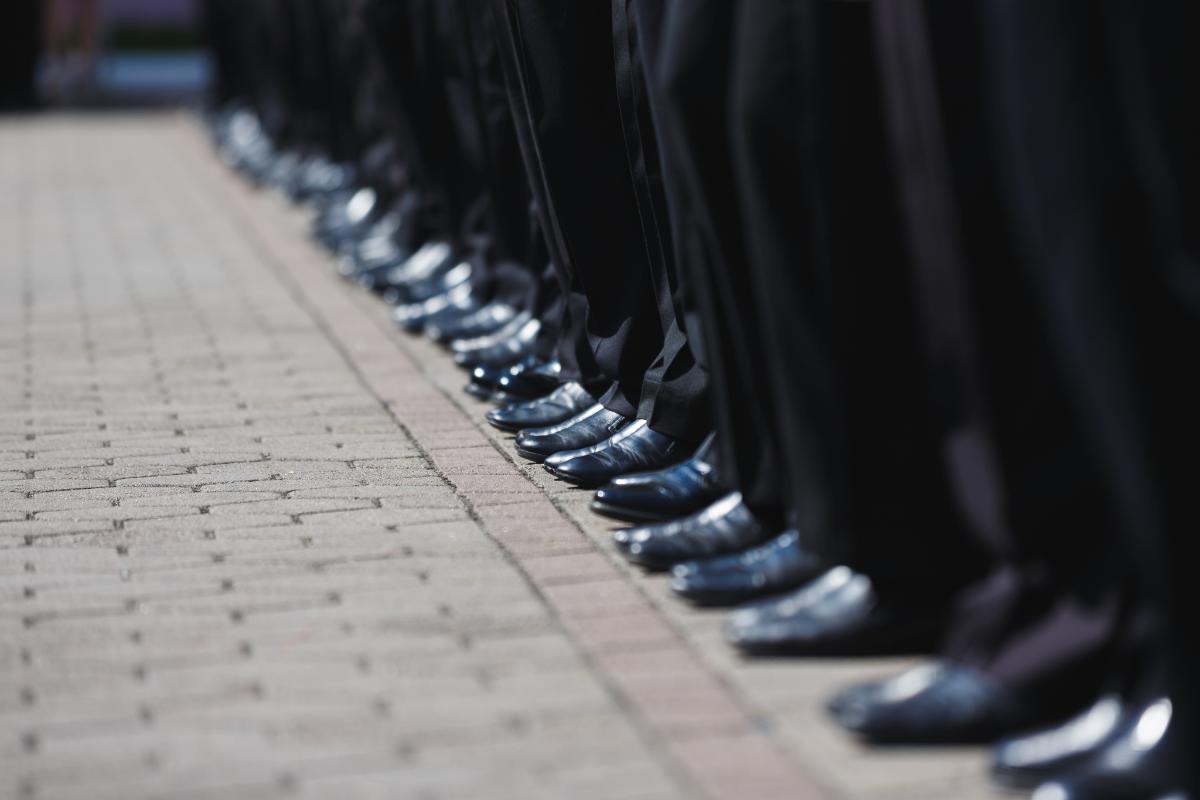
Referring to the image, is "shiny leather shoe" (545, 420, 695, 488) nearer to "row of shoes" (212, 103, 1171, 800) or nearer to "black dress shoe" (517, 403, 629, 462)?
"row of shoes" (212, 103, 1171, 800)

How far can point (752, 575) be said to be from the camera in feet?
11.3

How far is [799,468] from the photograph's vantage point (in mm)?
3209

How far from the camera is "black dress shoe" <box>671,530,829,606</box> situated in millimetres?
3430

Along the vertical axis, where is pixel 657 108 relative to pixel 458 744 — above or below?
above

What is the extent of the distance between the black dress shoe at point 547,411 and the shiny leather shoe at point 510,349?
1.68 feet

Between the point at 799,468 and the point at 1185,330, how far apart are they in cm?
80

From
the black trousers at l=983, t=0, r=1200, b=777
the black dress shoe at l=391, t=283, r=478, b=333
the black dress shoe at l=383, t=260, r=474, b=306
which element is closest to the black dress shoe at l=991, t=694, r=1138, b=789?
the black trousers at l=983, t=0, r=1200, b=777

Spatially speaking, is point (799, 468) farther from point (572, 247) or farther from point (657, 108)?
point (572, 247)

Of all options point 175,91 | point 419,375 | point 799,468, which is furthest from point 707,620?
point 175,91

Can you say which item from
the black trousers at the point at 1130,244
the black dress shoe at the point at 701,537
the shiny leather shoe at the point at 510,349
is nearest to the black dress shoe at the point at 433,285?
the shiny leather shoe at the point at 510,349

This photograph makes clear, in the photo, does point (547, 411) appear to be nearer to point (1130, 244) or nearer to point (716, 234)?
point (716, 234)

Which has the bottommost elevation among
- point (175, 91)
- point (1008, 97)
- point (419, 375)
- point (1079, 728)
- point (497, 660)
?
point (175, 91)

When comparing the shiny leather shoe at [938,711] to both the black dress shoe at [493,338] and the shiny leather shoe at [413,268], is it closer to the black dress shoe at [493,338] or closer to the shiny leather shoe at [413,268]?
the black dress shoe at [493,338]

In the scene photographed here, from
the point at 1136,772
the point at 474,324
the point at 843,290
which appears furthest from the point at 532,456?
the point at 1136,772
